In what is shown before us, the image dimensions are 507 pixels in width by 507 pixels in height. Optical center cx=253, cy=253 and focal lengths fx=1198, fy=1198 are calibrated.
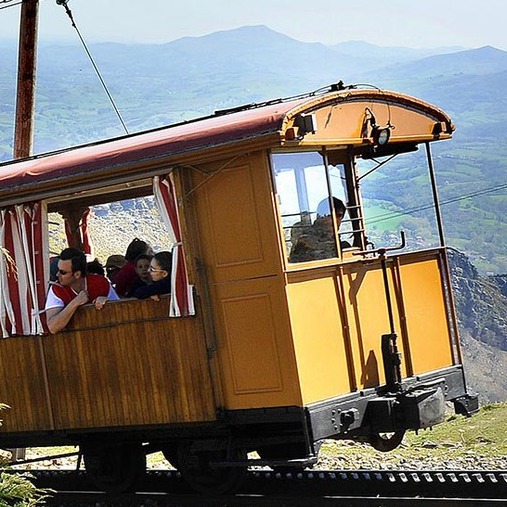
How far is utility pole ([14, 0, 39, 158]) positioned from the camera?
13.7m

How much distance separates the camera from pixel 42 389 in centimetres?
1028

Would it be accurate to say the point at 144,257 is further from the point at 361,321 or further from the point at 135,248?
the point at 361,321

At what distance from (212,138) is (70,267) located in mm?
1966

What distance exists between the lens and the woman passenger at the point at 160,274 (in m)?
9.48

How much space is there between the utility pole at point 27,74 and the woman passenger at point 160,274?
4.65m

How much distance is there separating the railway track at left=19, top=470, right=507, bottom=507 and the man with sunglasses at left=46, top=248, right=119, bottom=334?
63.5 inches

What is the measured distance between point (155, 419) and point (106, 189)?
1.89 m

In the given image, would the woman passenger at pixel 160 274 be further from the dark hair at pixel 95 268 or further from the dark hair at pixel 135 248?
the dark hair at pixel 95 268

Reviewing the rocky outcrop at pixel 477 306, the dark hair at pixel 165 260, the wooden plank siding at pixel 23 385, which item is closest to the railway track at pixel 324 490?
the wooden plank siding at pixel 23 385

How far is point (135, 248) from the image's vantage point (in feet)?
33.0

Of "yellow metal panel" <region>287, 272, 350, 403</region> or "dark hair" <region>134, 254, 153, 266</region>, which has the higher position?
"dark hair" <region>134, 254, 153, 266</region>

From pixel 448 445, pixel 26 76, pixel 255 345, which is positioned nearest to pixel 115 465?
pixel 255 345

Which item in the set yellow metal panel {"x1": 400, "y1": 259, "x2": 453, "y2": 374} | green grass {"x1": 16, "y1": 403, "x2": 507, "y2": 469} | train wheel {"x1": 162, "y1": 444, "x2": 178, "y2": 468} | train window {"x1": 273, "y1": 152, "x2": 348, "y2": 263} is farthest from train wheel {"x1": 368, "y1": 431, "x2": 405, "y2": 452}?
train wheel {"x1": 162, "y1": 444, "x2": 178, "y2": 468}

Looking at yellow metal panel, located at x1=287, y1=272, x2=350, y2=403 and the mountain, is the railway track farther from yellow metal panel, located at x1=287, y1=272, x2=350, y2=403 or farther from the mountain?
the mountain
